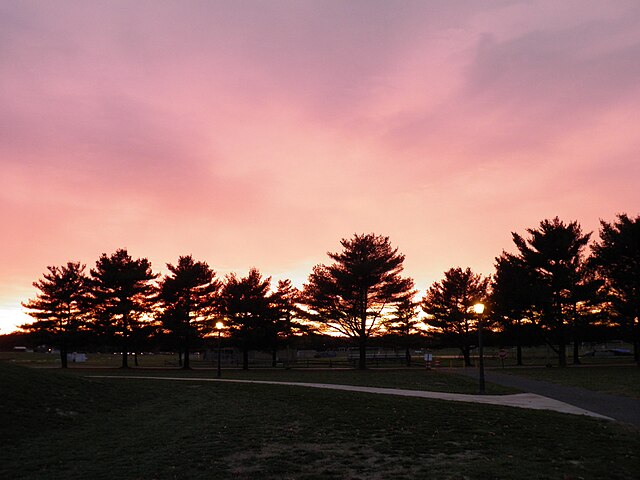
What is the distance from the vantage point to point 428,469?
8672 millimetres

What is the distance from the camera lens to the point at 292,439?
11.6 metres

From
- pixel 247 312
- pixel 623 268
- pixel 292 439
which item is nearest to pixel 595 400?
pixel 292 439

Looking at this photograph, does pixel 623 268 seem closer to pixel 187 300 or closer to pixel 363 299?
pixel 363 299

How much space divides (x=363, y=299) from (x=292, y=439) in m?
39.4

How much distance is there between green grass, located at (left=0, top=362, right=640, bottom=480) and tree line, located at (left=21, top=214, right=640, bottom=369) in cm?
3159

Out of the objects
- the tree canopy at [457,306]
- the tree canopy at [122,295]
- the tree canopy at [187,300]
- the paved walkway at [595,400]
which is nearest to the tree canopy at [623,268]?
the tree canopy at [457,306]

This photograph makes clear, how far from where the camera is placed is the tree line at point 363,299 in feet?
156

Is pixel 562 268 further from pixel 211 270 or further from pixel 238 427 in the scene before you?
pixel 238 427

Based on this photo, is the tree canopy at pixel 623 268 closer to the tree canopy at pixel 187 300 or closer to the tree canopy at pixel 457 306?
the tree canopy at pixel 457 306

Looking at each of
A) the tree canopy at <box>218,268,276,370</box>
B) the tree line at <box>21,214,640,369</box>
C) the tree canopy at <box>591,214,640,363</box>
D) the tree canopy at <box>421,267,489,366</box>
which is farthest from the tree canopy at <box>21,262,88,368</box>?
the tree canopy at <box>591,214,640,363</box>

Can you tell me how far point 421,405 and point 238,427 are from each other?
6957mm

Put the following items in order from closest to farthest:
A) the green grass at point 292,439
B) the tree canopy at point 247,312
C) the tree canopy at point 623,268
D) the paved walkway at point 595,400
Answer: the green grass at point 292,439, the paved walkway at point 595,400, the tree canopy at point 623,268, the tree canopy at point 247,312

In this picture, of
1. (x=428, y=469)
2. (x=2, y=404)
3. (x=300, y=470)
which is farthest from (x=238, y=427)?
(x=2, y=404)

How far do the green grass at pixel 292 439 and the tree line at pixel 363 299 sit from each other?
3159cm
